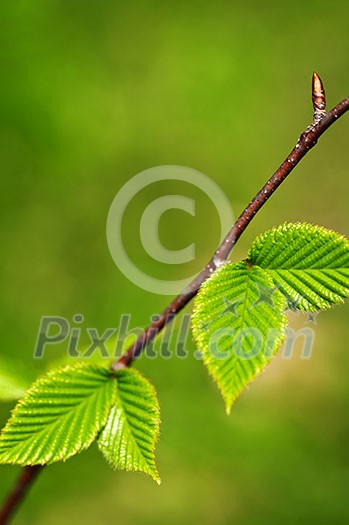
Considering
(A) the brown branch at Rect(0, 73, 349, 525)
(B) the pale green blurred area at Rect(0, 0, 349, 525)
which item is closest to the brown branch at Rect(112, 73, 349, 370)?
(A) the brown branch at Rect(0, 73, 349, 525)

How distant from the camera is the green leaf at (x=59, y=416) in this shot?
605 millimetres

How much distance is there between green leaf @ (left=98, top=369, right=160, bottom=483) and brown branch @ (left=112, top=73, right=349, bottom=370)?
4 centimetres

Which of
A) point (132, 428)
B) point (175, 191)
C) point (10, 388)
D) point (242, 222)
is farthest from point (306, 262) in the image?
point (175, 191)

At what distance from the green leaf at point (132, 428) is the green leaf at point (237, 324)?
105 mm

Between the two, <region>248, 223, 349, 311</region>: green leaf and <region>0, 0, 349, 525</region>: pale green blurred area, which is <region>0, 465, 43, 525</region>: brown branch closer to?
<region>248, 223, 349, 311</region>: green leaf

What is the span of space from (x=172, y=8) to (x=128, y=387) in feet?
8.42

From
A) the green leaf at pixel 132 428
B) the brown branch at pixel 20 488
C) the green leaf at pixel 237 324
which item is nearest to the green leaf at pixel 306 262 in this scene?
the green leaf at pixel 237 324

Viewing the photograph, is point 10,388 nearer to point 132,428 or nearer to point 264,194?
point 132,428

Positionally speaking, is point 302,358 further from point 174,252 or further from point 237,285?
point 237,285

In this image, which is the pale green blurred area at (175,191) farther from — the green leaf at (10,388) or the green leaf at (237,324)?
the green leaf at (237,324)

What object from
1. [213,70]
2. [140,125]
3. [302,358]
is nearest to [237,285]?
[302,358]

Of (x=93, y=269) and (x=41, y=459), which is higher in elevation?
(x=93, y=269)

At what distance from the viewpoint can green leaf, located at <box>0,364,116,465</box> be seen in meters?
0.61

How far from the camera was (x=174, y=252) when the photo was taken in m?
2.45
